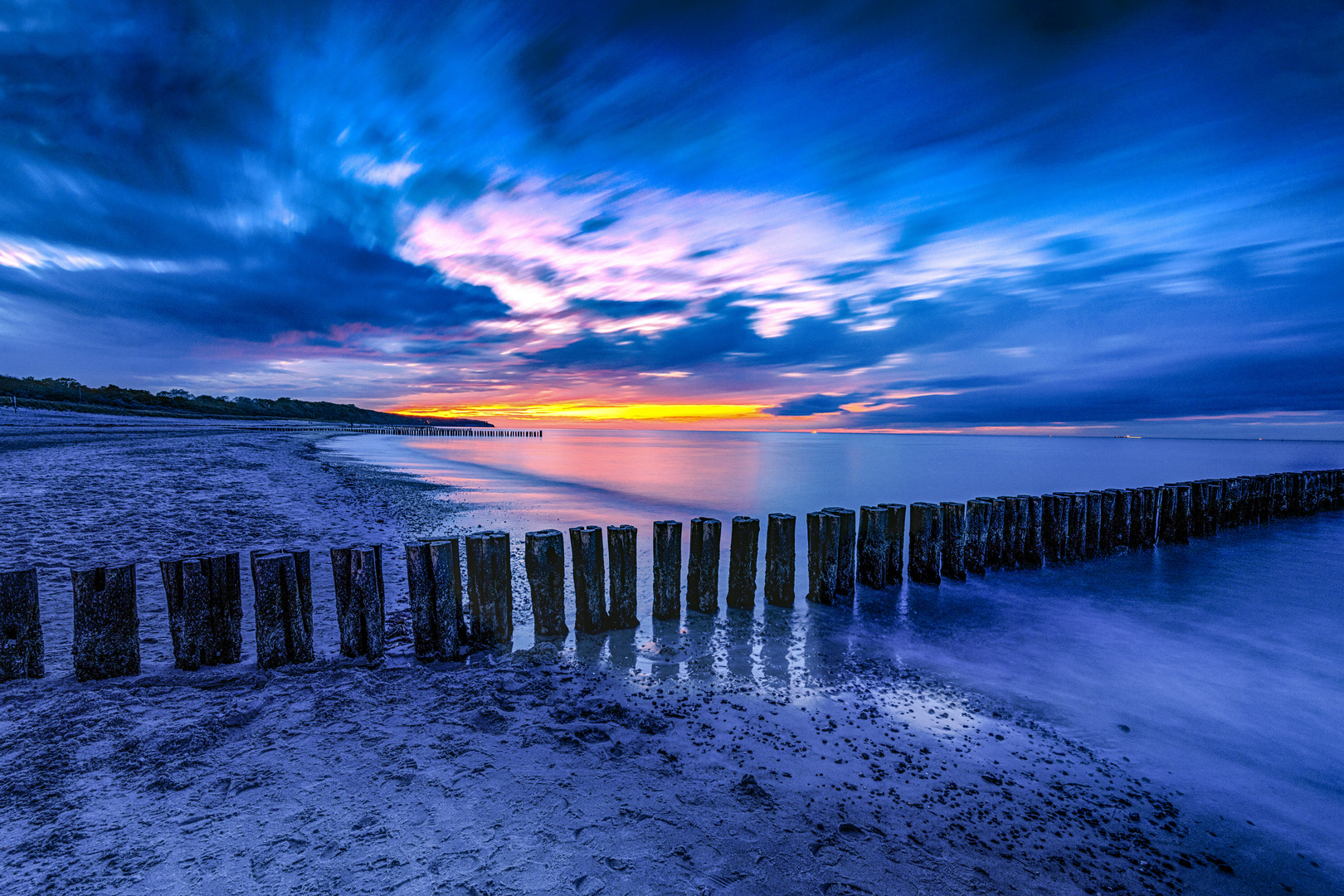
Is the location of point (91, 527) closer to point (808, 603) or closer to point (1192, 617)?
point (808, 603)

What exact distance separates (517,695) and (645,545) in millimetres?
5607

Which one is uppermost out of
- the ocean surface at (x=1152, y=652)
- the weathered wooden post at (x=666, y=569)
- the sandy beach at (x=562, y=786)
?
the weathered wooden post at (x=666, y=569)

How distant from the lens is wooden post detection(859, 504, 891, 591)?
6414mm

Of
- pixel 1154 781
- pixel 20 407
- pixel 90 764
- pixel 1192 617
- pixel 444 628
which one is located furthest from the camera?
pixel 20 407

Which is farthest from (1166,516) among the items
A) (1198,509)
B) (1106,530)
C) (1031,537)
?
(1031,537)

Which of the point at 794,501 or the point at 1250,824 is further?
the point at 794,501

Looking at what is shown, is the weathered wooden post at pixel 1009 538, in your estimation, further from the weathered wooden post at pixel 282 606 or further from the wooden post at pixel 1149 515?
the weathered wooden post at pixel 282 606

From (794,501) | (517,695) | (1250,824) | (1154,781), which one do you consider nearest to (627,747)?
(517,695)

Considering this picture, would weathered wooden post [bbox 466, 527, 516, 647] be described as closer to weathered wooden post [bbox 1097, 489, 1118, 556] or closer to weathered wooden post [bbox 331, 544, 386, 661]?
weathered wooden post [bbox 331, 544, 386, 661]

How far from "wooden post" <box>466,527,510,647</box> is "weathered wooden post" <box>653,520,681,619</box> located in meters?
1.40

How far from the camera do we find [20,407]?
45344mm

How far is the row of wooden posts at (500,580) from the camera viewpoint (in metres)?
3.56

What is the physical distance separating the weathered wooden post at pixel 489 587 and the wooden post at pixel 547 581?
213mm

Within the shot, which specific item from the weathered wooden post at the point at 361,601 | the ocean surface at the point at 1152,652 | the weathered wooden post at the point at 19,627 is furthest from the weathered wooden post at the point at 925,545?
the weathered wooden post at the point at 19,627
